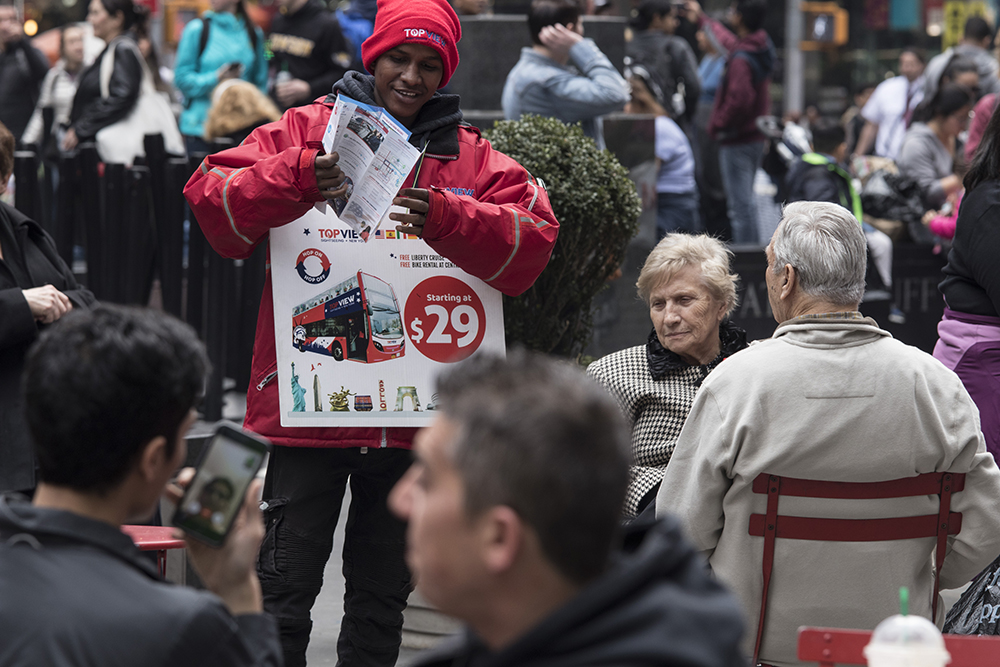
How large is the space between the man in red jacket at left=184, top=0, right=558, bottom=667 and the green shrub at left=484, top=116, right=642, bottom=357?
1.45m

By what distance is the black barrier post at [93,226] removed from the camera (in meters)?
6.62

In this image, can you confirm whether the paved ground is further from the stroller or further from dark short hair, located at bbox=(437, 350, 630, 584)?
the stroller

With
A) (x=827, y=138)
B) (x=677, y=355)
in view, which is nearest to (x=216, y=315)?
(x=677, y=355)

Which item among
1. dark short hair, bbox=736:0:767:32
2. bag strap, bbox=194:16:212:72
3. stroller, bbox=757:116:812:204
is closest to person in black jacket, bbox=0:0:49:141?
bag strap, bbox=194:16:212:72

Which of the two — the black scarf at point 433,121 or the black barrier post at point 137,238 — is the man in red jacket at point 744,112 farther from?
the black scarf at point 433,121

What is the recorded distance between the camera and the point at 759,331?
26.7 feet

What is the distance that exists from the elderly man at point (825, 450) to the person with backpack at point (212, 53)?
6914 millimetres

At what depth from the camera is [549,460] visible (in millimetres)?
1516

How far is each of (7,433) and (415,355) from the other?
4.20ft

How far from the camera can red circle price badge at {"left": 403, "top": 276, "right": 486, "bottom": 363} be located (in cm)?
360

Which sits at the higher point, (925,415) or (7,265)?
(7,265)

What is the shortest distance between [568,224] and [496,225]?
1.77 m

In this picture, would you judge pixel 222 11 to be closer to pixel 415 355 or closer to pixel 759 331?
pixel 759 331

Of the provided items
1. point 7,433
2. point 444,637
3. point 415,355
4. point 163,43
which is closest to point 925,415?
point 415,355
